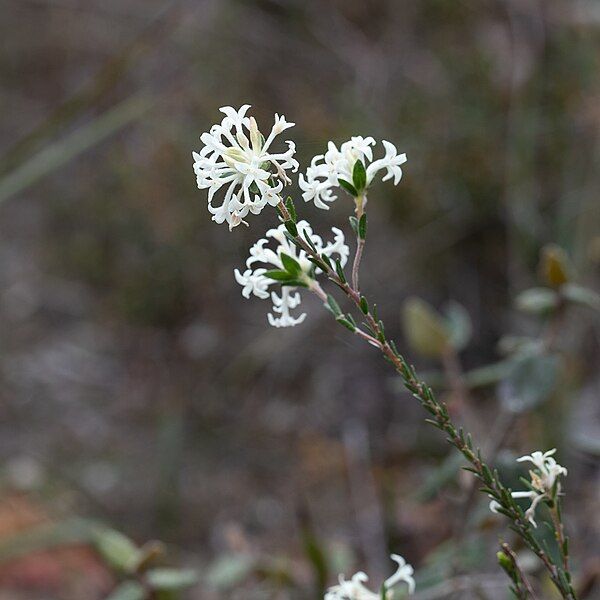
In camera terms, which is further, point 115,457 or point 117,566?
point 115,457

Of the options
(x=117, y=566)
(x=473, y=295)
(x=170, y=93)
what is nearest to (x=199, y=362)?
(x=473, y=295)

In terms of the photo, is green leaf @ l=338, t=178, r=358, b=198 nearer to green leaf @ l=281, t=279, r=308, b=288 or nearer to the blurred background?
green leaf @ l=281, t=279, r=308, b=288

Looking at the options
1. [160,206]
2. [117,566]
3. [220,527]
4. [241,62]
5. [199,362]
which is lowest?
[117,566]

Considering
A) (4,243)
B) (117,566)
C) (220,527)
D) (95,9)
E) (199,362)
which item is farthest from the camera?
(95,9)

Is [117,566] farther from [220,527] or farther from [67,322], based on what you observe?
[67,322]

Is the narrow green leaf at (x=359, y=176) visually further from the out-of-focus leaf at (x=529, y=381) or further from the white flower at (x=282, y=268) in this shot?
the out-of-focus leaf at (x=529, y=381)

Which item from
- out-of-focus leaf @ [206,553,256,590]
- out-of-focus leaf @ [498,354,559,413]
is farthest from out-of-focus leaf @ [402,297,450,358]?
out-of-focus leaf @ [206,553,256,590]

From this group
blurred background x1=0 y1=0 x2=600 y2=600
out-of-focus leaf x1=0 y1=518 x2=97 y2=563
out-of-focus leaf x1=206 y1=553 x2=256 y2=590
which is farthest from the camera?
blurred background x1=0 y1=0 x2=600 y2=600
